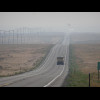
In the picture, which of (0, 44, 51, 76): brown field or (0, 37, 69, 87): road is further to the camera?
(0, 44, 51, 76): brown field

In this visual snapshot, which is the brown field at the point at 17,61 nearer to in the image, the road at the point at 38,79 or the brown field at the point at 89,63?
the road at the point at 38,79

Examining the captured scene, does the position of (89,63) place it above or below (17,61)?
above

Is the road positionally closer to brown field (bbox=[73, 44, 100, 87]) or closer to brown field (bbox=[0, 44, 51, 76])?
brown field (bbox=[73, 44, 100, 87])

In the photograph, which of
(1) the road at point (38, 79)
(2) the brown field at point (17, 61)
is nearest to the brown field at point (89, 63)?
(1) the road at point (38, 79)

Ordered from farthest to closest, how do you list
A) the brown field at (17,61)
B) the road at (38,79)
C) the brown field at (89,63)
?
the brown field at (17,61) → the brown field at (89,63) → the road at (38,79)

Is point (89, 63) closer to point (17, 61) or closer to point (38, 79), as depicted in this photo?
point (17, 61)

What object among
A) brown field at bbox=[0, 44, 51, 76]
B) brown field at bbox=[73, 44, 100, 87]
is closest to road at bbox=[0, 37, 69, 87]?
brown field at bbox=[73, 44, 100, 87]

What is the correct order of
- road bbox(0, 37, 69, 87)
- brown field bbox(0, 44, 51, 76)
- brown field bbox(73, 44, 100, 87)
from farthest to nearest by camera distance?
1. brown field bbox(0, 44, 51, 76)
2. brown field bbox(73, 44, 100, 87)
3. road bbox(0, 37, 69, 87)

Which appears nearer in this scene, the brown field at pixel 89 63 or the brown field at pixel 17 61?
the brown field at pixel 89 63

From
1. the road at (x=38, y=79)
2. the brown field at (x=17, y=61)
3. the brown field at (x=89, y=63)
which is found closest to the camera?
the road at (x=38, y=79)

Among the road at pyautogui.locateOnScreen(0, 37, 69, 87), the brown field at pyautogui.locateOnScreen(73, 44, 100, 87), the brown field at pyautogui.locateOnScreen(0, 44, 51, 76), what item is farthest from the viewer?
the brown field at pyautogui.locateOnScreen(0, 44, 51, 76)

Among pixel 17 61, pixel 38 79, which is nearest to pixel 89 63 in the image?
pixel 17 61
